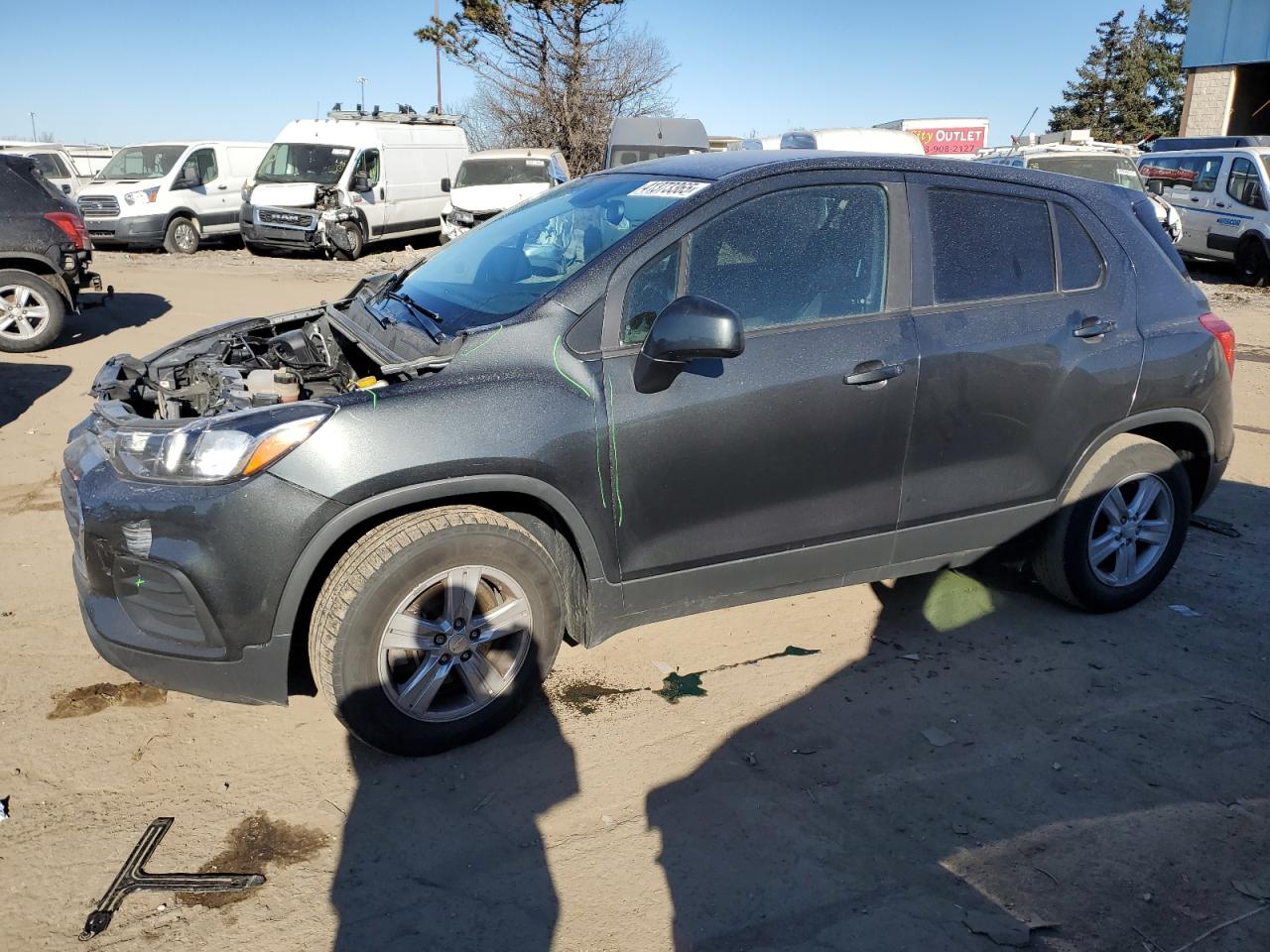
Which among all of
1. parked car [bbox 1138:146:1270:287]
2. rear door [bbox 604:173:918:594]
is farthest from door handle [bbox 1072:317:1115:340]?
parked car [bbox 1138:146:1270:287]

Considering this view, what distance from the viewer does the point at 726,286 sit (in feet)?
11.2

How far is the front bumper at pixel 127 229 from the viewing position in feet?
59.0

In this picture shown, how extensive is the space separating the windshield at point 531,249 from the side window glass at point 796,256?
0.81ft

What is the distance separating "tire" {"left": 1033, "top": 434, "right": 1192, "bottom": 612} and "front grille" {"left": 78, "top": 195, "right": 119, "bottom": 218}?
60.4ft

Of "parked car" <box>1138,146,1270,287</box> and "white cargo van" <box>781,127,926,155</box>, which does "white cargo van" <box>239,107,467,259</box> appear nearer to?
"white cargo van" <box>781,127,926,155</box>

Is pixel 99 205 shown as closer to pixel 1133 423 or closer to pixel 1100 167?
pixel 1100 167

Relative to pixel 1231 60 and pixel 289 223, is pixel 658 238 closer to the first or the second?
pixel 289 223

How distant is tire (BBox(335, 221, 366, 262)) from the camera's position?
710 inches

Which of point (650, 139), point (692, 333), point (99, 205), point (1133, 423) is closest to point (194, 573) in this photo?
point (692, 333)

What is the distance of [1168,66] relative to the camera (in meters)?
45.3

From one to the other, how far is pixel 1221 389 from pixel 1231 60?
97.2ft

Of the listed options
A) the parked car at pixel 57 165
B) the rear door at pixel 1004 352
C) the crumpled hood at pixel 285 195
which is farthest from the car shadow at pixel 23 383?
the parked car at pixel 57 165

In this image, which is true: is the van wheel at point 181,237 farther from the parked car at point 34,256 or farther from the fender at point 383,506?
the fender at point 383,506

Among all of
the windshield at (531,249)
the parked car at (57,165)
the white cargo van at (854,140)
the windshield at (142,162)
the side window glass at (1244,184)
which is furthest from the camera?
the parked car at (57,165)
